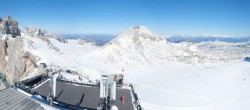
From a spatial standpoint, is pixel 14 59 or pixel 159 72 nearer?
pixel 14 59

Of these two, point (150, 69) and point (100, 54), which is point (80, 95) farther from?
point (100, 54)

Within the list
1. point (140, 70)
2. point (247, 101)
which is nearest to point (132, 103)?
point (247, 101)

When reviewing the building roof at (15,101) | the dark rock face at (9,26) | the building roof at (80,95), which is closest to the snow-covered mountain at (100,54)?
the dark rock face at (9,26)

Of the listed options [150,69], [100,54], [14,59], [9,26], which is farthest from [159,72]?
[9,26]

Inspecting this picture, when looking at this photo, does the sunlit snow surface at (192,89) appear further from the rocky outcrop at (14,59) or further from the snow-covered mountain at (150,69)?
the rocky outcrop at (14,59)

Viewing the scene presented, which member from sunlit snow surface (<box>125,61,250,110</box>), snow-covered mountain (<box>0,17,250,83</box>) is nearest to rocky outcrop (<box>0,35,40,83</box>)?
snow-covered mountain (<box>0,17,250,83</box>)

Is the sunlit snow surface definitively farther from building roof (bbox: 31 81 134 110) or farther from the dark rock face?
the dark rock face

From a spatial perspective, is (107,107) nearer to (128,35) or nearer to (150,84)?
(150,84)
